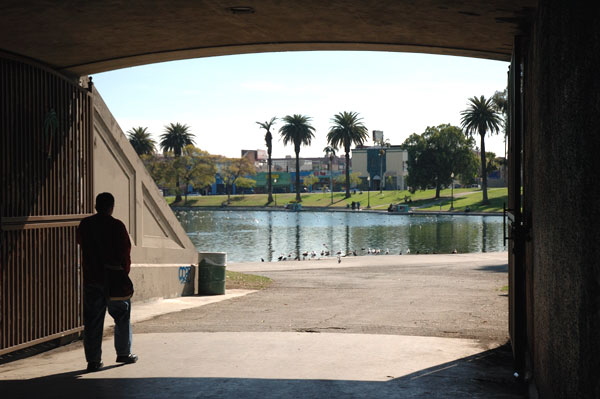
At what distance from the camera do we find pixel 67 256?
9.46 meters

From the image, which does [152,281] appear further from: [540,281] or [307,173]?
[307,173]

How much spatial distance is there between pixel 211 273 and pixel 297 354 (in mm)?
8817

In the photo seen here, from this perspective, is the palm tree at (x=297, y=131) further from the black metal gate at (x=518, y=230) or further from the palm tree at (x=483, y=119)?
the black metal gate at (x=518, y=230)

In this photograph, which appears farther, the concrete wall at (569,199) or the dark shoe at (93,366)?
the dark shoe at (93,366)

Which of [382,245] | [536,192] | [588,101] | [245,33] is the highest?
[245,33]

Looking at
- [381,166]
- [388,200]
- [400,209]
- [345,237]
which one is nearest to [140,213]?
[345,237]

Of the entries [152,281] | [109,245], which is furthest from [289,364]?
[152,281]

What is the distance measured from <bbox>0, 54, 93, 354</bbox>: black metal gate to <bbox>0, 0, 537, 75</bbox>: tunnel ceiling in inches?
18.7

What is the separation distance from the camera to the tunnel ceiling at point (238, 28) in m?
7.21

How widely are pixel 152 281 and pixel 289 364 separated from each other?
7.47 metres

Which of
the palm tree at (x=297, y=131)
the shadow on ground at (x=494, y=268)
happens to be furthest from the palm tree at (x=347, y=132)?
the shadow on ground at (x=494, y=268)

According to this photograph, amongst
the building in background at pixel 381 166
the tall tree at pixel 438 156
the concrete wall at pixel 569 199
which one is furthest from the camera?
the building in background at pixel 381 166

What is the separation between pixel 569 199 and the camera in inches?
143

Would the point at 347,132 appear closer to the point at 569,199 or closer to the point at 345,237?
the point at 345,237
